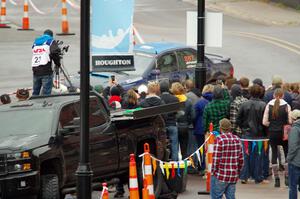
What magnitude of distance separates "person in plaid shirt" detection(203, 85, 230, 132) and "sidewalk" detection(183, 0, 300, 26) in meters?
23.3

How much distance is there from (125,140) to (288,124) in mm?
3194

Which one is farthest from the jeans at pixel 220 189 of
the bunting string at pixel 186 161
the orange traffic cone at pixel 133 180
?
the bunting string at pixel 186 161

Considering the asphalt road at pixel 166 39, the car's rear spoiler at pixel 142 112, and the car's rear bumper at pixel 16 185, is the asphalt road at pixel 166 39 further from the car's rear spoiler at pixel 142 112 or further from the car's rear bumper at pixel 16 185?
the car's rear bumper at pixel 16 185

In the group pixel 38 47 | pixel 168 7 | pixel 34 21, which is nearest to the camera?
pixel 38 47

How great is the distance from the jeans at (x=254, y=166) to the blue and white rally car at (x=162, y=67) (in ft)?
18.1

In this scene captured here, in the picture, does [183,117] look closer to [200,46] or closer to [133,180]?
[200,46]

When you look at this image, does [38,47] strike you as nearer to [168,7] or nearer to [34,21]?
[34,21]

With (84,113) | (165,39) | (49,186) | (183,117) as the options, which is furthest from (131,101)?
(165,39)

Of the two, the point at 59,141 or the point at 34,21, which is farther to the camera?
the point at 34,21

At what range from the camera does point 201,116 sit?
19906 mm

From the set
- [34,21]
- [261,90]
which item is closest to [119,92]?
[261,90]

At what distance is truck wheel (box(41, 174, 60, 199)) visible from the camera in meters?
15.9

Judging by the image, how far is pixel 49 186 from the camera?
15.9 m

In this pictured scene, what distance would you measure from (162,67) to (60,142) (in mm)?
10054
